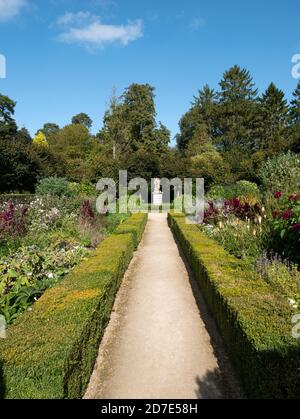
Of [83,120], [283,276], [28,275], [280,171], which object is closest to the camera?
[283,276]

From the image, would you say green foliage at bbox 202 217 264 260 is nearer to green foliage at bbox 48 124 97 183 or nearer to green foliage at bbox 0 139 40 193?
green foliage at bbox 0 139 40 193

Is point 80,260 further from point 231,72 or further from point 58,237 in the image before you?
point 231,72

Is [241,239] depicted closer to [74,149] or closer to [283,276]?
[283,276]

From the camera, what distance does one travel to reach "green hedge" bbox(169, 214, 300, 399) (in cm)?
263

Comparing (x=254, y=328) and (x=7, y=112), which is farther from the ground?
(x=7, y=112)

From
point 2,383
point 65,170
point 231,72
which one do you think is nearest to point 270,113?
point 231,72

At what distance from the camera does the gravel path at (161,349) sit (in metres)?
3.47

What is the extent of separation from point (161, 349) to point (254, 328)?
1470 mm

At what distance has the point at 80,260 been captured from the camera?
6.77 metres

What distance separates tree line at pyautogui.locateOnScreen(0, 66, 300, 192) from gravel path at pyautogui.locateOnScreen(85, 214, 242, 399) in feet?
64.1

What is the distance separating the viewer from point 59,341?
302 cm
